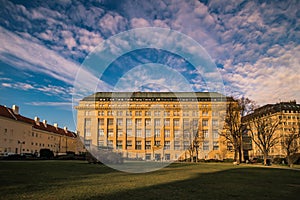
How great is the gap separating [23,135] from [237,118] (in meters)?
67.1

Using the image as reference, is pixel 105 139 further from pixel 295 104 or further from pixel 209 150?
pixel 295 104

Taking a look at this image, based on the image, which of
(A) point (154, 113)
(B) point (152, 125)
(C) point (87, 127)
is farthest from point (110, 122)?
(A) point (154, 113)

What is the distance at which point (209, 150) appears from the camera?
101m

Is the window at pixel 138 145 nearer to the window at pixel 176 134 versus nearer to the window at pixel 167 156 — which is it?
the window at pixel 167 156

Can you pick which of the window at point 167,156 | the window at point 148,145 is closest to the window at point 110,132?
the window at point 148,145

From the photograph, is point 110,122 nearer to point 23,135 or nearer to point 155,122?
point 155,122

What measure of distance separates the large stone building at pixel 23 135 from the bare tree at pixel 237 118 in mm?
54743

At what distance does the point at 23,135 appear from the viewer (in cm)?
8481

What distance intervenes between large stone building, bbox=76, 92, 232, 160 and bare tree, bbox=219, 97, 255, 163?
1533 inches

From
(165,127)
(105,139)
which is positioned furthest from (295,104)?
(105,139)

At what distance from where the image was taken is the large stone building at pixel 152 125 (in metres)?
97.8

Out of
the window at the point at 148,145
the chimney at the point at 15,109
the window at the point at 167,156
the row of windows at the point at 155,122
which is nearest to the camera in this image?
the chimney at the point at 15,109

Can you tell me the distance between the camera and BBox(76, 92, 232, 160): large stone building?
9781 cm

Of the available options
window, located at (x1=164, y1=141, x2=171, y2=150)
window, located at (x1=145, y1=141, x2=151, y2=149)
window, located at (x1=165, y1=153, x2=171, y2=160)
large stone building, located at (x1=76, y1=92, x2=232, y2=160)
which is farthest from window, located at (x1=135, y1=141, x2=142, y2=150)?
window, located at (x1=165, y1=153, x2=171, y2=160)
